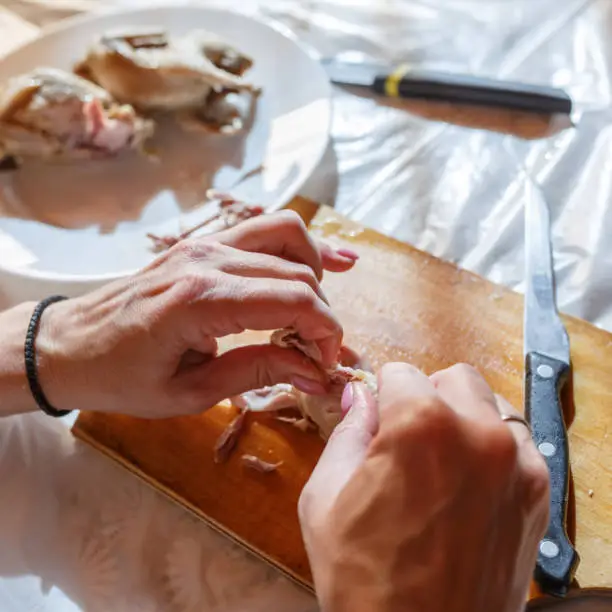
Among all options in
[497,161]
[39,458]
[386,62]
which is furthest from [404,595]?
[386,62]

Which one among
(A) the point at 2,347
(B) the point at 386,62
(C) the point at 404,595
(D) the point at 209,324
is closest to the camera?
(C) the point at 404,595

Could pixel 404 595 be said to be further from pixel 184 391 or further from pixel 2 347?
pixel 2 347

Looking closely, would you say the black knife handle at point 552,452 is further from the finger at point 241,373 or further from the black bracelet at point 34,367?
the black bracelet at point 34,367

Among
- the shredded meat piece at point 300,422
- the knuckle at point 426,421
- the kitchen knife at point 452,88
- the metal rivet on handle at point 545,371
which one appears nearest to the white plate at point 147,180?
the kitchen knife at point 452,88

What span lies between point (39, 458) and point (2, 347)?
0.54 feet

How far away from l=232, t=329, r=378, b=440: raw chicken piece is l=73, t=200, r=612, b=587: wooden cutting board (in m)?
0.02

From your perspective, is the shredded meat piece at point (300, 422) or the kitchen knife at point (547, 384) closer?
the kitchen knife at point (547, 384)

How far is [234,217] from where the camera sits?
113 centimetres

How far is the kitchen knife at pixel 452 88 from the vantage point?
1355 millimetres

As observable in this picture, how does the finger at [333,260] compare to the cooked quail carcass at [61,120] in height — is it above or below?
above

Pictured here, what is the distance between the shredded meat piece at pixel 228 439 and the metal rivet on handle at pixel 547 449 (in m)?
0.36

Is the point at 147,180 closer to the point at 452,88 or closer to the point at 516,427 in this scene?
the point at 452,88

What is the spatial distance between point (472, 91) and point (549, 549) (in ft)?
3.20

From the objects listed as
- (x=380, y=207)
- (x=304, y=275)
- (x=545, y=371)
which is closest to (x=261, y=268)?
(x=304, y=275)
